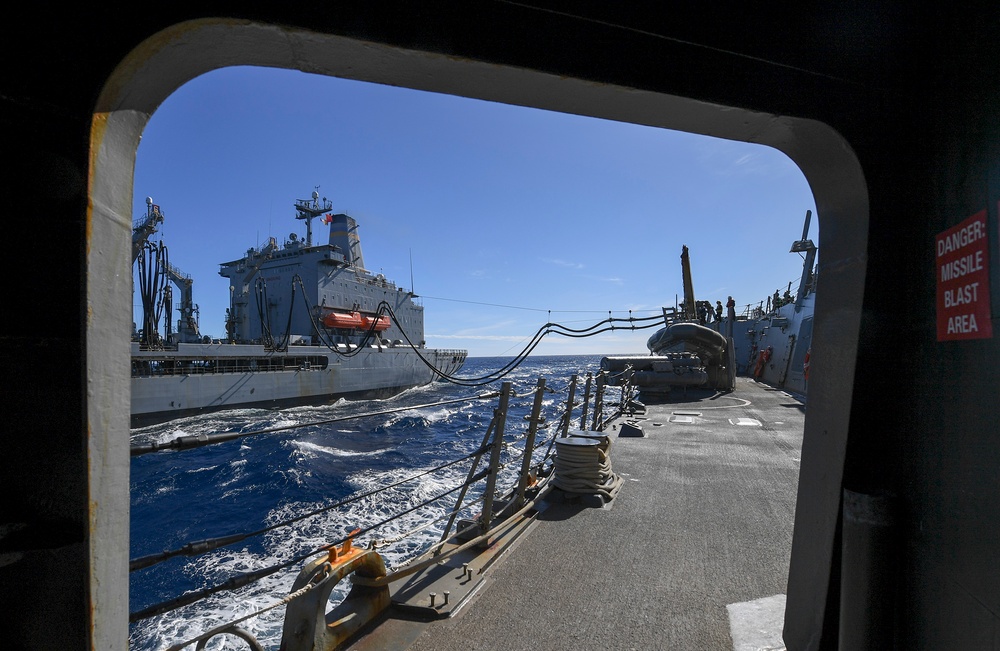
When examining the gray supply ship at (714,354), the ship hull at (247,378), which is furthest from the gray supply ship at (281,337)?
→ the gray supply ship at (714,354)

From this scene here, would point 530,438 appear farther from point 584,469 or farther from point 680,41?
point 680,41

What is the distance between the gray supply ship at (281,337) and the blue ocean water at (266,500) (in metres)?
2.21

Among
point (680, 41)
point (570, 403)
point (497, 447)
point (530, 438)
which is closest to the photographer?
point (680, 41)

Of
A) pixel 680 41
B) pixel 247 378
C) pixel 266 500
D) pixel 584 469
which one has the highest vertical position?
pixel 680 41

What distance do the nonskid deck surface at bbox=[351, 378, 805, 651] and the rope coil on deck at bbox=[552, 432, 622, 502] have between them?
0.14 meters

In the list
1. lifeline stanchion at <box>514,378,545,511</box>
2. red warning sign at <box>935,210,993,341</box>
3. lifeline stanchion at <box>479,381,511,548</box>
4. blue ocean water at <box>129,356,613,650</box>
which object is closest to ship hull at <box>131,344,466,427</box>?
blue ocean water at <box>129,356,613,650</box>

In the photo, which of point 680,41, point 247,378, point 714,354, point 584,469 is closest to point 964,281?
point 680,41

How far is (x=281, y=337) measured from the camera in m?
30.7

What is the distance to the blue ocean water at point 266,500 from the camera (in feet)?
18.8

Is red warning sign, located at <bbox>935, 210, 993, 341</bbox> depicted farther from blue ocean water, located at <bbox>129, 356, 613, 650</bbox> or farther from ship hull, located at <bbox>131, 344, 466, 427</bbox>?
ship hull, located at <bbox>131, 344, 466, 427</bbox>

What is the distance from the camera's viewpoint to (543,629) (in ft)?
8.01

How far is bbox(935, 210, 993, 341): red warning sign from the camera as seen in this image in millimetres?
1252

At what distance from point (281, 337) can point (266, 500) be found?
22.4 metres

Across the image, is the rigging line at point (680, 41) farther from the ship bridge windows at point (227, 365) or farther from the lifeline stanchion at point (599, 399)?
the ship bridge windows at point (227, 365)
